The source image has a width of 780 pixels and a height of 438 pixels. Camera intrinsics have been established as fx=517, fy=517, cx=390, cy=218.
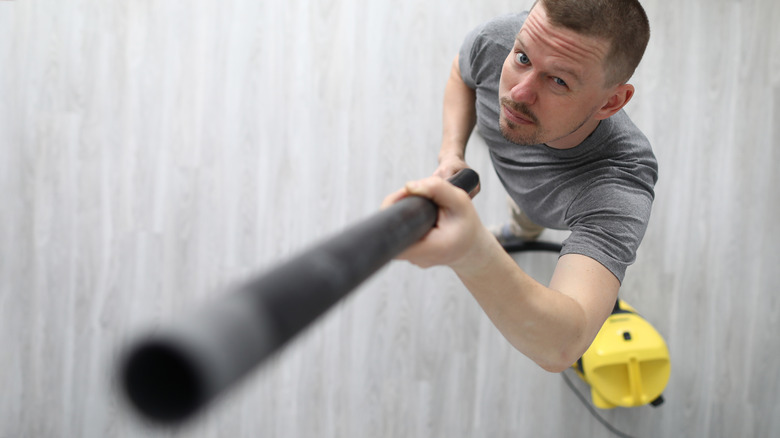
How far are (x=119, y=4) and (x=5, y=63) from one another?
0.59 metres

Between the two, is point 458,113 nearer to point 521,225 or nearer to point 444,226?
point 521,225

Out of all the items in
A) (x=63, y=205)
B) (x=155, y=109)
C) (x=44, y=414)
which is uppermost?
(x=155, y=109)

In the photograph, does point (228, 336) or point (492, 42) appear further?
point (492, 42)

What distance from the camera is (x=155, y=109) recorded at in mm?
2361

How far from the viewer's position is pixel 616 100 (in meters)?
1.19

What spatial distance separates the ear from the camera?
1164mm

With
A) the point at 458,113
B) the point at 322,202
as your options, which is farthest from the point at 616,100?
the point at 322,202

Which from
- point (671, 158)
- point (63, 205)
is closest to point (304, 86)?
point (63, 205)

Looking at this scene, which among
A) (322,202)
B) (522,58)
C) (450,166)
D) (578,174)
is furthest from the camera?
(322,202)

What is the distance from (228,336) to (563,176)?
3.76ft

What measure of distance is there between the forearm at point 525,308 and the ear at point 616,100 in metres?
0.50

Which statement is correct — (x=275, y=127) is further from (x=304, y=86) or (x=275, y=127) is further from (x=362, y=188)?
(x=362, y=188)

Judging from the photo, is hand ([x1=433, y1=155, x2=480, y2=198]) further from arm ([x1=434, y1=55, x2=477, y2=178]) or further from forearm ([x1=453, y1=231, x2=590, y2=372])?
forearm ([x1=453, y1=231, x2=590, y2=372])

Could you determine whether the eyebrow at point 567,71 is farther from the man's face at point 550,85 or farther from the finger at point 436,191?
the finger at point 436,191
